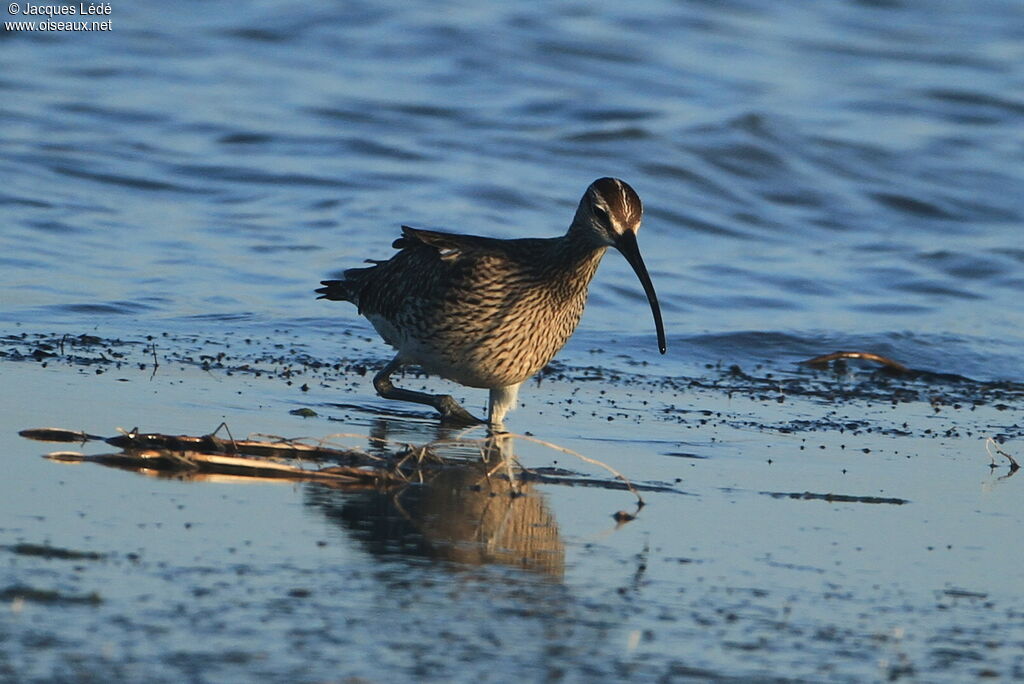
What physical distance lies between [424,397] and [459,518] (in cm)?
243

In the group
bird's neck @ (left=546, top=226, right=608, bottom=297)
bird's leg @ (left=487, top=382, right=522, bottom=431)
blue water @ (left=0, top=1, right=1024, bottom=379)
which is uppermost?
blue water @ (left=0, top=1, right=1024, bottom=379)

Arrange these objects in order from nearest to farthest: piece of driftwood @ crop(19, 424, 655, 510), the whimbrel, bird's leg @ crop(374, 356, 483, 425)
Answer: piece of driftwood @ crop(19, 424, 655, 510), the whimbrel, bird's leg @ crop(374, 356, 483, 425)

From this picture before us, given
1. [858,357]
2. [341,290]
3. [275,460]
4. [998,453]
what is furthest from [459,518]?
[858,357]

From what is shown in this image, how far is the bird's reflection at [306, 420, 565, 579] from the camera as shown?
449 centimetres

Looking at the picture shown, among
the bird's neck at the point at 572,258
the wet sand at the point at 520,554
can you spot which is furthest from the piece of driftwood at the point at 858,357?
the bird's neck at the point at 572,258

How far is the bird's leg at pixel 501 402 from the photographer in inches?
279

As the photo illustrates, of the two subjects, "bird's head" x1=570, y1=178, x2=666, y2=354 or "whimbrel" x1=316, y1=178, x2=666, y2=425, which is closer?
"bird's head" x1=570, y1=178, x2=666, y2=354

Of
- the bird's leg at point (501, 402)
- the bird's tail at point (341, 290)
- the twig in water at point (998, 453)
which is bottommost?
the bird's leg at point (501, 402)

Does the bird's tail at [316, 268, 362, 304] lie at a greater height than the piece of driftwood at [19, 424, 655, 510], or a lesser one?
greater

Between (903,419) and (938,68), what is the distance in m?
12.8

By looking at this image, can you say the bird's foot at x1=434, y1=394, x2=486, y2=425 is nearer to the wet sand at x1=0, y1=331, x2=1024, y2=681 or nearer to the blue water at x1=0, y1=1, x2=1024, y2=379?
the wet sand at x1=0, y1=331, x2=1024, y2=681

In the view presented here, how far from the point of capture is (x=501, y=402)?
712 centimetres

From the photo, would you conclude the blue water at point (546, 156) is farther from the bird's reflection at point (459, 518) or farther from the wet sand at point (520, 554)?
the bird's reflection at point (459, 518)

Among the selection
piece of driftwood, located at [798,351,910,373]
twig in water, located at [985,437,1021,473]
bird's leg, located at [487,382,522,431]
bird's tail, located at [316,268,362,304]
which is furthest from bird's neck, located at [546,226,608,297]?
piece of driftwood, located at [798,351,910,373]
